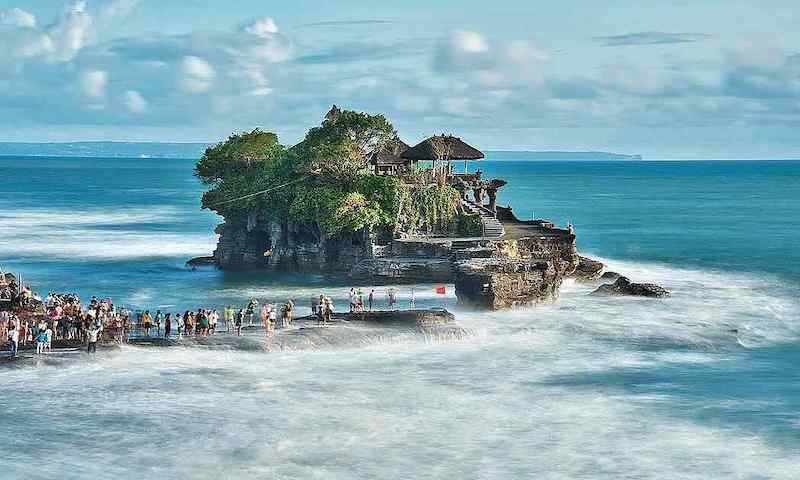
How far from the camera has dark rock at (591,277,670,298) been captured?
55.7 metres

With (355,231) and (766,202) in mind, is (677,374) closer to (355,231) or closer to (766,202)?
(355,231)

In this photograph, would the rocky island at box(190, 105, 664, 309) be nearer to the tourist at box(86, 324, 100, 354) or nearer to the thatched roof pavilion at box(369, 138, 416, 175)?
the thatched roof pavilion at box(369, 138, 416, 175)

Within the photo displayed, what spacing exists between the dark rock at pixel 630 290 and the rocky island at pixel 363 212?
9.80ft

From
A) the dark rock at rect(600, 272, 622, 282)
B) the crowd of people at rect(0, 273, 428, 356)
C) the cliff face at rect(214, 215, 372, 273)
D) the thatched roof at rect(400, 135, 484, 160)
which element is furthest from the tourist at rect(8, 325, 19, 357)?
the dark rock at rect(600, 272, 622, 282)

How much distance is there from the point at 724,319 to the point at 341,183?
24.7 m

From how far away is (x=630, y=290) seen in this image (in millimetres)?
55812

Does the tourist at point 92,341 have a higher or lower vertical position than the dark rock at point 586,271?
lower

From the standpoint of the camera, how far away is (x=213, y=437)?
101ft

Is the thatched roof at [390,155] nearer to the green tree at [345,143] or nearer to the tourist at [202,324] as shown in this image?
the green tree at [345,143]

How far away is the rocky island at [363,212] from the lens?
60906 millimetres

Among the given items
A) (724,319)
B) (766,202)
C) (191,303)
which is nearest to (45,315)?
(191,303)

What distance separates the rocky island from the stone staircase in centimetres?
9

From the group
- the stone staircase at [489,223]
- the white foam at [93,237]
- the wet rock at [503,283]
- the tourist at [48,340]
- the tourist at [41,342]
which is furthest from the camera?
the white foam at [93,237]

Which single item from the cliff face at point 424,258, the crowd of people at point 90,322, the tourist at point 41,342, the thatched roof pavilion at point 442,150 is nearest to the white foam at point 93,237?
the cliff face at point 424,258
